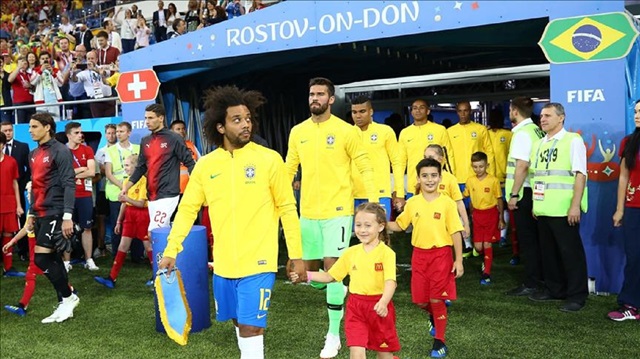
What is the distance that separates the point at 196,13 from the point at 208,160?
383 inches

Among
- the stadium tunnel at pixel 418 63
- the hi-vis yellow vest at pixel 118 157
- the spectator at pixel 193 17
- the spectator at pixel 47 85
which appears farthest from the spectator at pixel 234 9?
the hi-vis yellow vest at pixel 118 157

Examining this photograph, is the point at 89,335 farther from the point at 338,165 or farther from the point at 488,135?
the point at 488,135

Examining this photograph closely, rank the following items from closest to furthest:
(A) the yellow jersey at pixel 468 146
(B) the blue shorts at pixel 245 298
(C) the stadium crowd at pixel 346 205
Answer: (B) the blue shorts at pixel 245 298, (C) the stadium crowd at pixel 346 205, (A) the yellow jersey at pixel 468 146

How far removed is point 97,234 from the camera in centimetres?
1016

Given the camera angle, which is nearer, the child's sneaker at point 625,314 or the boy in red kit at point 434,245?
the boy in red kit at point 434,245

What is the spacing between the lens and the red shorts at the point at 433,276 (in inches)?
189

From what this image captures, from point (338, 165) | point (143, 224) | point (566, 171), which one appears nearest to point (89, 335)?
point (143, 224)

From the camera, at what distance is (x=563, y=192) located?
5957 millimetres

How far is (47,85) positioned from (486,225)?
8.17m

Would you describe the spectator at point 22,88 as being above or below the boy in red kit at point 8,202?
above

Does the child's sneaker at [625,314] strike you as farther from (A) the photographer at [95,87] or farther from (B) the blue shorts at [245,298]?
(A) the photographer at [95,87]

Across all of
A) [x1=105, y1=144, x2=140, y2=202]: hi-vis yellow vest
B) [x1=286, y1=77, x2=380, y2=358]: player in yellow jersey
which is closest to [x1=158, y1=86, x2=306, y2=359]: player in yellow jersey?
[x1=286, y1=77, x2=380, y2=358]: player in yellow jersey

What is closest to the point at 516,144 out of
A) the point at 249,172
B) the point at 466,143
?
the point at 466,143

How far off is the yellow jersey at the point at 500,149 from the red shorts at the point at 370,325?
5063 millimetres
